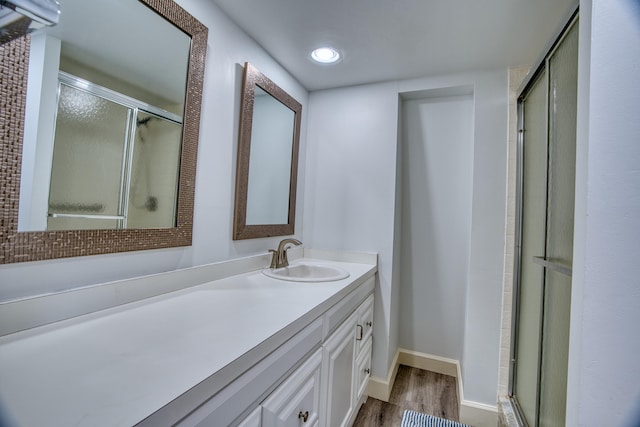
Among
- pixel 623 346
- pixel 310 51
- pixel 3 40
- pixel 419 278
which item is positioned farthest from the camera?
pixel 419 278

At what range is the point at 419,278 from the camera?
2.24 metres

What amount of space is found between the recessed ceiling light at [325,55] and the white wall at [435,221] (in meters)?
0.76

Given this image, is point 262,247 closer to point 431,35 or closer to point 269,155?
point 269,155

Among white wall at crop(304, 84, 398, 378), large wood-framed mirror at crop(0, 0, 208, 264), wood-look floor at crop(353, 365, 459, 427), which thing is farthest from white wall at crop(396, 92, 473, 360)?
large wood-framed mirror at crop(0, 0, 208, 264)

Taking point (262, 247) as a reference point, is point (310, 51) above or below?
above

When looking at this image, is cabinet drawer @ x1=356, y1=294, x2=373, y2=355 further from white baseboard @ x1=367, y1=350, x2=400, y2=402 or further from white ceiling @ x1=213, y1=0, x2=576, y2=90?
white ceiling @ x1=213, y1=0, x2=576, y2=90

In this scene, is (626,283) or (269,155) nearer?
(626,283)

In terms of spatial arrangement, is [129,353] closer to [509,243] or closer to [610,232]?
[610,232]

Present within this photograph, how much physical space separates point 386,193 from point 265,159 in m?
0.84

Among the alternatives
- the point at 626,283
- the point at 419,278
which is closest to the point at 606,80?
the point at 626,283

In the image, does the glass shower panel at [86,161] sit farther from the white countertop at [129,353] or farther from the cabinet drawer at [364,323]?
the cabinet drawer at [364,323]

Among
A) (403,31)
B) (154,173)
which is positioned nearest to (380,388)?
(154,173)

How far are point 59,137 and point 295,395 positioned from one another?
3.44 feet

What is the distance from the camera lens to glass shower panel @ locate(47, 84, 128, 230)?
82 cm
